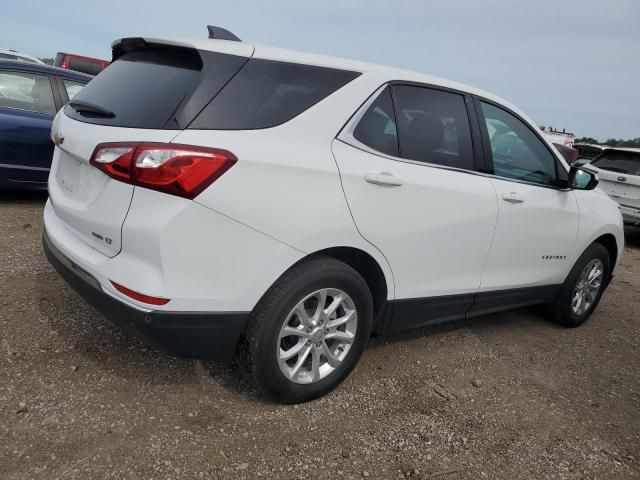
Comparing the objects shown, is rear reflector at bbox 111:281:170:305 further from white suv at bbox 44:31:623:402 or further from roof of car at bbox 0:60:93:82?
roof of car at bbox 0:60:93:82

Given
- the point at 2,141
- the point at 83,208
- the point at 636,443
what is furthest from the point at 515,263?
the point at 2,141

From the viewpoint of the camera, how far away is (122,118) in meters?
2.21

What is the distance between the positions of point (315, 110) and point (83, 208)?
1.15m

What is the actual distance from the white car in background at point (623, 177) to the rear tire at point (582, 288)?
167 inches

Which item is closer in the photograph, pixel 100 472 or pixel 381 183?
pixel 100 472

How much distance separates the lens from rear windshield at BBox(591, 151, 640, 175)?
325 inches

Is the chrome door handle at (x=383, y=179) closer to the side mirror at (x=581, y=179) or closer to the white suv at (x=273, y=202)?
the white suv at (x=273, y=202)

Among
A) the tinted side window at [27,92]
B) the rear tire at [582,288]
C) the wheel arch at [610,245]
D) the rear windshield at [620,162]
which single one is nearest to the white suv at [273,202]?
the rear tire at [582,288]

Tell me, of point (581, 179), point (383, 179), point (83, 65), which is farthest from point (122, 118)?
point (83, 65)

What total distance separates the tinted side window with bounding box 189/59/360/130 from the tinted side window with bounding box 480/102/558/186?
50.4 inches

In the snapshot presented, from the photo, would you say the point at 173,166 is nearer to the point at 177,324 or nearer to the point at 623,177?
the point at 177,324

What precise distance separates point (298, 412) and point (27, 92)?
4.87 meters

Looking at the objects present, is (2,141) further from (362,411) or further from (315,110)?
(362,411)

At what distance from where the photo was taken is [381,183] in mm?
2521
